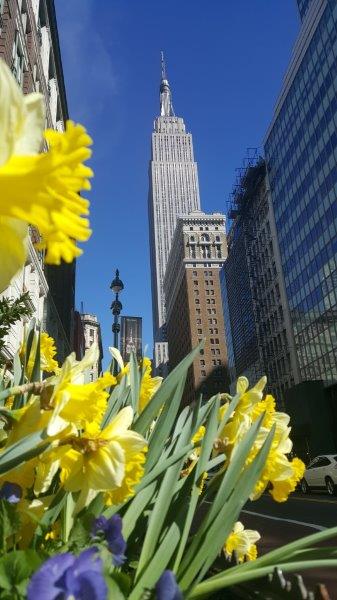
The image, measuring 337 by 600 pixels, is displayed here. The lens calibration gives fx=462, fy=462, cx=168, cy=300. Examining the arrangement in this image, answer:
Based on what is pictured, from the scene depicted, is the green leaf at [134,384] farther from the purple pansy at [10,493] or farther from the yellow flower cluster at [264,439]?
the purple pansy at [10,493]

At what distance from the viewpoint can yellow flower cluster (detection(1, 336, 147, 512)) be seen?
90 centimetres

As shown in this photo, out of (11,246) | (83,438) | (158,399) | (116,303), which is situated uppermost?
(116,303)

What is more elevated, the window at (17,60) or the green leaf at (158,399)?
the window at (17,60)

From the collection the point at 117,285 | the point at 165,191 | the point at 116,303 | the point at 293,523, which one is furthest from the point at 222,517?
the point at 165,191

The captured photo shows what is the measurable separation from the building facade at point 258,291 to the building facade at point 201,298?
981 inches

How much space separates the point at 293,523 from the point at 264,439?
891 centimetres

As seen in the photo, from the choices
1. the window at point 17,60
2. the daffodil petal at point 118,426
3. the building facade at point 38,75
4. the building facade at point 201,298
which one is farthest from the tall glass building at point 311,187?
the building facade at point 201,298

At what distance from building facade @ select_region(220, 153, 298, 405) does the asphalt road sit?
107 feet

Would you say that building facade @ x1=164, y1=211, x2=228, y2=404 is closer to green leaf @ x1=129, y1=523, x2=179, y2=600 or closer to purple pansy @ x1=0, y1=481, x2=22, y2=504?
green leaf @ x1=129, y1=523, x2=179, y2=600

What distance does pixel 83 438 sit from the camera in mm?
957

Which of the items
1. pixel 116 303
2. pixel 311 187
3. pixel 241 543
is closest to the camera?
pixel 241 543

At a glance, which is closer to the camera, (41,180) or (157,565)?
(41,180)

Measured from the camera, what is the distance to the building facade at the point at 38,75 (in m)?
17.1

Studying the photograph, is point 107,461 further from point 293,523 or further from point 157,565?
point 293,523
